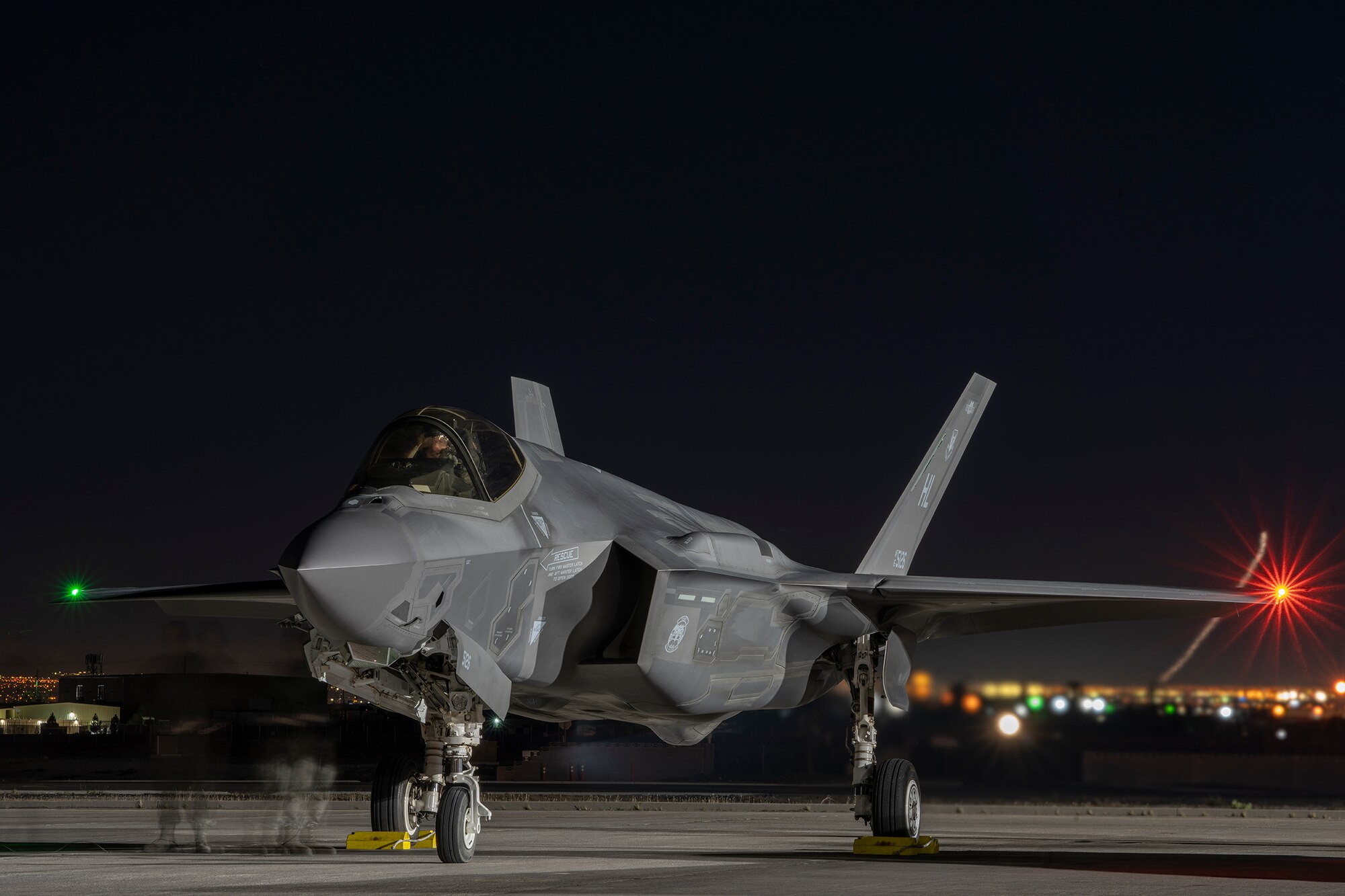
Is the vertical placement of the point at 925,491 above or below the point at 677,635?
above

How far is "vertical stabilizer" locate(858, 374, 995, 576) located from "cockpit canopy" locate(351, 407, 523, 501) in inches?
310

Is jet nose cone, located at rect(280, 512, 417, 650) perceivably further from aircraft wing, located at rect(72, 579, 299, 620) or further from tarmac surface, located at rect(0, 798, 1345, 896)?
aircraft wing, located at rect(72, 579, 299, 620)

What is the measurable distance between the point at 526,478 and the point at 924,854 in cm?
523

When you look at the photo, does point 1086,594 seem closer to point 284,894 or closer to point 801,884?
point 801,884

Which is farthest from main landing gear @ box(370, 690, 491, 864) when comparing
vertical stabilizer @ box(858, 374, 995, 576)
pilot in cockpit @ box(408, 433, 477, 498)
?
vertical stabilizer @ box(858, 374, 995, 576)

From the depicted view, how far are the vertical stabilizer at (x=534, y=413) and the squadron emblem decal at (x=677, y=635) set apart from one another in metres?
5.83

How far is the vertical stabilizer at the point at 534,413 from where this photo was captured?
1616 cm

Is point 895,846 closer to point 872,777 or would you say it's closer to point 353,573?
point 872,777

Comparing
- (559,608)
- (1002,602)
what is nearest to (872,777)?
(1002,602)

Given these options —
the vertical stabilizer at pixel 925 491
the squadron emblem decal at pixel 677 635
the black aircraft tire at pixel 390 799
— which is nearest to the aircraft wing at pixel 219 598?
the black aircraft tire at pixel 390 799

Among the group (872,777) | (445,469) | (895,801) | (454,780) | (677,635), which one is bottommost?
(454,780)

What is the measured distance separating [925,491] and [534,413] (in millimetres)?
5375

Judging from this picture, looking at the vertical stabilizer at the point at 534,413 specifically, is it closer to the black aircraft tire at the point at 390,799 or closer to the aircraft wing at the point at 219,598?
the aircraft wing at the point at 219,598

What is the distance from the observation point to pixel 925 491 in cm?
1772
